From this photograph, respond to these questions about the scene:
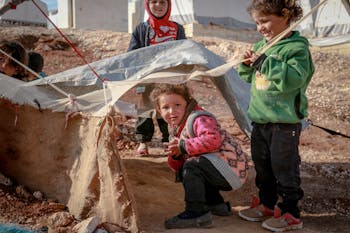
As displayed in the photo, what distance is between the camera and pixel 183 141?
104 inches

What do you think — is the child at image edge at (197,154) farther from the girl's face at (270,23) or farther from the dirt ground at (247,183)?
the girl's face at (270,23)

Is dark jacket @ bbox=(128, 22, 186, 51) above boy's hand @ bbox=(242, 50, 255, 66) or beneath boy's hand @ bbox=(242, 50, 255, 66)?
above

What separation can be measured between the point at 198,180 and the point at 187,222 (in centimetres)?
24

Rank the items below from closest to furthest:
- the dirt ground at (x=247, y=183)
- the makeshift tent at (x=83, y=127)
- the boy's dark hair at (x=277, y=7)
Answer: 1. the makeshift tent at (x=83, y=127)
2. the boy's dark hair at (x=277, y=7)
3. the dirt ground at (x=247, y=183)

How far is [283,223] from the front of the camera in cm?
261

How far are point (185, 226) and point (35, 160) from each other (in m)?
1.09

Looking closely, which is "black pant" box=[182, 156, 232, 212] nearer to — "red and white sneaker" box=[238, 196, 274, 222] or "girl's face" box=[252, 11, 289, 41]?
"red and white sneaker" box=[238, 196, 274, 222]

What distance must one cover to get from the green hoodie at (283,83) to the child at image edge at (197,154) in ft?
0.91

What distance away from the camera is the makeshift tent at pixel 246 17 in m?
13.7

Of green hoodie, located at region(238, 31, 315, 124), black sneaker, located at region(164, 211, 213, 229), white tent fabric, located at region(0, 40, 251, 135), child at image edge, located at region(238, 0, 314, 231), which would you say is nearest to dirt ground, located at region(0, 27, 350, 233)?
black sneaker, located at region(164, 211, 213, 229)

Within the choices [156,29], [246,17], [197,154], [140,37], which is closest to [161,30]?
[156,29]

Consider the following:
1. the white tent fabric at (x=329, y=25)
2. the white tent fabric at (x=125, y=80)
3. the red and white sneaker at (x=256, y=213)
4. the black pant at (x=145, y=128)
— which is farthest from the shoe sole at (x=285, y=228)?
the white tent fabric at (x=329, y=25)

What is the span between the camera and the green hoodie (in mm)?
2465

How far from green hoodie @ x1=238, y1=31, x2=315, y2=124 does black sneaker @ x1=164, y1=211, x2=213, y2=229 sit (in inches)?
25.7
